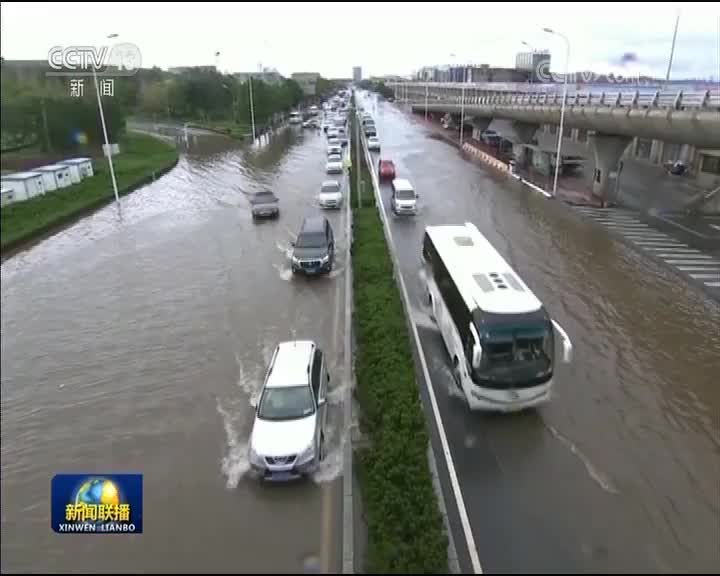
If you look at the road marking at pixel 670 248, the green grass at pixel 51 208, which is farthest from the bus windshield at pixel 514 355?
the road marking at pixel 670 248

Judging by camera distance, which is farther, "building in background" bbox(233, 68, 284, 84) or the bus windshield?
"building in background" bbox(233, 68, 284, 84)

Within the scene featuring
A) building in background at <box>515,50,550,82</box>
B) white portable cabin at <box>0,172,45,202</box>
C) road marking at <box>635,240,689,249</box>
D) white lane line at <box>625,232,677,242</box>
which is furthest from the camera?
building in background at <box>515,50,550,82</box>

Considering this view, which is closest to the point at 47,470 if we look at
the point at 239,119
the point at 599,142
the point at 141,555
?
the point at 141,555

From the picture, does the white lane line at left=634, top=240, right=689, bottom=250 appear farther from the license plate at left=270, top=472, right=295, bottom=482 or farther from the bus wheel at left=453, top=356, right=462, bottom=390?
the license plate at left=270, top=472, right=295, bottom=482

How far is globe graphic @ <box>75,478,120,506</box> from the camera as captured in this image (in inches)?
197

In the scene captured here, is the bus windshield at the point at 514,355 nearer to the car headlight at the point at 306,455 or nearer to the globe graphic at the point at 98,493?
the car headlight at the point at 306,455

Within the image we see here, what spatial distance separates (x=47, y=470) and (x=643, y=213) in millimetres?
27954

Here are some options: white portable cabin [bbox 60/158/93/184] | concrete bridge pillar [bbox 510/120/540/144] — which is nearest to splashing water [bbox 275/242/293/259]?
white portable cabin [bbox 60/158/93/184]

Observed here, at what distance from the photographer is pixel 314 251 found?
1788 cm

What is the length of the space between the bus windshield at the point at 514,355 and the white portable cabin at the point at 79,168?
6862mm

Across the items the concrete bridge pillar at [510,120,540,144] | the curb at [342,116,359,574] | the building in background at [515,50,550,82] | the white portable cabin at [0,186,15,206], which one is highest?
the building in background at [515,50,550,82]

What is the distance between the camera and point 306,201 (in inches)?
1176

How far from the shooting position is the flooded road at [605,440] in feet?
24.7

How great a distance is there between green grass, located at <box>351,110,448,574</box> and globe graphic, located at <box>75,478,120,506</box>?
279 centimetres
